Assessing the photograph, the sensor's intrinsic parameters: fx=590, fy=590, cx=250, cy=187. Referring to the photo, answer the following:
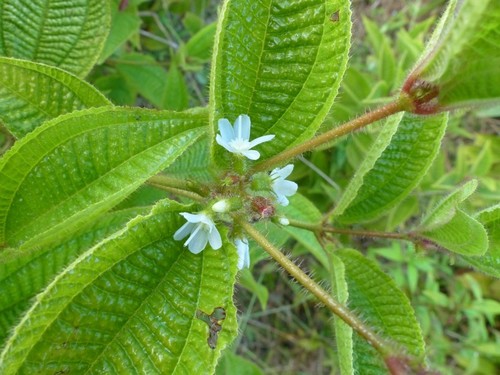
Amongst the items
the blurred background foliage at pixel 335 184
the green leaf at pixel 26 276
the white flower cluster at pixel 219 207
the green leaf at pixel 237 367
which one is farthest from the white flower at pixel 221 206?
the green leaf at pixel 237 367

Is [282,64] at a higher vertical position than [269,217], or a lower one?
higher

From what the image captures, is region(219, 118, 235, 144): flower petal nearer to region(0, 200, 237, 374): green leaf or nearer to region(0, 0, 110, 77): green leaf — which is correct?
region(0, 200, 237, 374): green leaf

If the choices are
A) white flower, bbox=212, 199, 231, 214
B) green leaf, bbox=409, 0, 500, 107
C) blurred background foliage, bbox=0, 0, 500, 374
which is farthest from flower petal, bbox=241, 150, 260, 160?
blurred background foliage, bbox=0, 0, 500, 374

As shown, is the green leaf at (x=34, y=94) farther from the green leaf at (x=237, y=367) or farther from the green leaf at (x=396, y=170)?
the green leaf at (x=237, y=367)

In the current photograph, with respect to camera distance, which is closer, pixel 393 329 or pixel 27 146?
pixel 27 146

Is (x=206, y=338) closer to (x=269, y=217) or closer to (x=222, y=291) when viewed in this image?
(x=222, y=291)

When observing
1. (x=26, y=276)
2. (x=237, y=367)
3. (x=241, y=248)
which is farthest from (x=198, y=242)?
(x=237, y=367)

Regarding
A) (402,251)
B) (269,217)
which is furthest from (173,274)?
(402,251)
